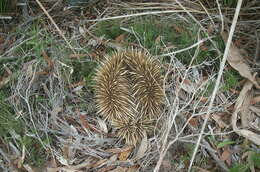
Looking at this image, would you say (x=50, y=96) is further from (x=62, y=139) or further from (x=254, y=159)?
(x=254, y=159)

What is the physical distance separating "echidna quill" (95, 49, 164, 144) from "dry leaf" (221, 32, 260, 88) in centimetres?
51

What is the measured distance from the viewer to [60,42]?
104 inches

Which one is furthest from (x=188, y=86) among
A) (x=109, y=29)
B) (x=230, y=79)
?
(x=109, y=29)

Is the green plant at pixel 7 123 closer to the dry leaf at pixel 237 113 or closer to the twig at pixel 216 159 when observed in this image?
the twig at pixel 216 159

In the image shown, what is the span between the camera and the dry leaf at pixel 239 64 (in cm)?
230

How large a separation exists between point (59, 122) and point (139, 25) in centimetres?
87

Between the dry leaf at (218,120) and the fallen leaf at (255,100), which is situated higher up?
the fallen leaf at (255,100)

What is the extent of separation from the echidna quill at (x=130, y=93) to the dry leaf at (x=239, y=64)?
0.51 metres

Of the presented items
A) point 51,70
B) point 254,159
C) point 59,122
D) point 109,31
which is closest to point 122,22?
point 109,31

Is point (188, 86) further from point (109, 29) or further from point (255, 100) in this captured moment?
point (109, 29)

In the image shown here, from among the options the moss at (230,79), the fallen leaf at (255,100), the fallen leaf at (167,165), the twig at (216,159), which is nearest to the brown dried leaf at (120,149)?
the fallen leaf at (167,165)

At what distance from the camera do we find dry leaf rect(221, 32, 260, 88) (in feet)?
7.55

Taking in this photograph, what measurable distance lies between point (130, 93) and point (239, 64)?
752 millimetres

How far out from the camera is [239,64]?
2.36m
